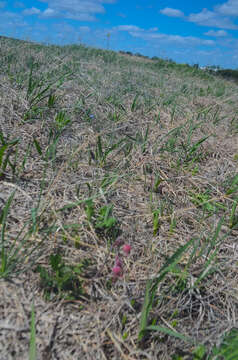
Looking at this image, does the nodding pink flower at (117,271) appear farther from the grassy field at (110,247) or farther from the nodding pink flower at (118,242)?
the nodding pink flower at (118,242)

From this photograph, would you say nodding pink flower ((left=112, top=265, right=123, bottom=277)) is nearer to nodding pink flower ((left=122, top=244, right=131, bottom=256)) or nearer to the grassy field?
the grassy field


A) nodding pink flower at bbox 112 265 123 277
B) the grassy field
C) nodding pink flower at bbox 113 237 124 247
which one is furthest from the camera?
nodding pink flower at bbox 113 237 124 247

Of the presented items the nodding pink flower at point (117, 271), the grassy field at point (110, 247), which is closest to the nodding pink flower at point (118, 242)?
the grassy field at point (110, 247)

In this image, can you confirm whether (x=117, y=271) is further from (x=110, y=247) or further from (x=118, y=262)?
(x=110, y=247)

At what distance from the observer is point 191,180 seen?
190 centimetres

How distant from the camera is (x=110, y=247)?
128 centimetres

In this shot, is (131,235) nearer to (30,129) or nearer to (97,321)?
(97,321)

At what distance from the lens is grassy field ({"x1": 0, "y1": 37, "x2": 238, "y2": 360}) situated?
97 cm

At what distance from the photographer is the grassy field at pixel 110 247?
975 mm

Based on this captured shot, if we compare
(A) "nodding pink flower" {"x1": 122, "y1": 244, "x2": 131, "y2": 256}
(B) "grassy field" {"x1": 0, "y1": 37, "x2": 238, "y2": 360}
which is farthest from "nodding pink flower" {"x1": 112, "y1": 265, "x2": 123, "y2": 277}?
(A) "nodding pink flower" {"x1": 122, "y1": 244, "x2": 131, "y2": 256}

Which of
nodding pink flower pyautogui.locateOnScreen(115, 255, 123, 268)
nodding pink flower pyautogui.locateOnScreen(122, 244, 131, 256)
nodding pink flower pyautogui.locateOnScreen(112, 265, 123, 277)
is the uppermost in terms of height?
nodding pink flower pyautogui.locateOnScreen(122, 244, 131, 256)

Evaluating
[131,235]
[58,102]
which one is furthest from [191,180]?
[58,102]

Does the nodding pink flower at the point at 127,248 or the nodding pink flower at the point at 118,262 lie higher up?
the nodding pink flower at the point at 127,248

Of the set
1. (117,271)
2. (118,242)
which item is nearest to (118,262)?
(117,271)
